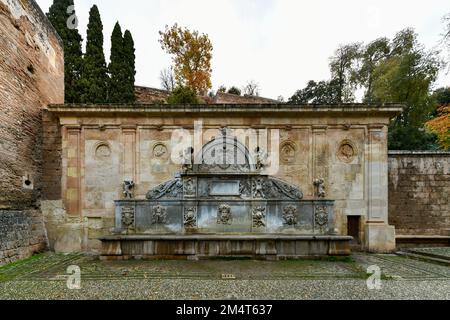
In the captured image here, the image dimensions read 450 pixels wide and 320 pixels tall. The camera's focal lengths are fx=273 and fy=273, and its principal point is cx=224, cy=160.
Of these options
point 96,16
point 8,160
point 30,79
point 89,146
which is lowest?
point 8,160

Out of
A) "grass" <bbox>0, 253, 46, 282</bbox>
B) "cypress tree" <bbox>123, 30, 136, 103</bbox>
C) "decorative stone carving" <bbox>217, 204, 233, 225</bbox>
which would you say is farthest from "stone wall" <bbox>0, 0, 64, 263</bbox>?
"cypress tree" <bbox>123, 30, 136, 103</bbox>

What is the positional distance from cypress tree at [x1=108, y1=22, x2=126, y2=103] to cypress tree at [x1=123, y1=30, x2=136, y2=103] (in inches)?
10.6

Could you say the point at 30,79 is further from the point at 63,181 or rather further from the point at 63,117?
the point at 63,181

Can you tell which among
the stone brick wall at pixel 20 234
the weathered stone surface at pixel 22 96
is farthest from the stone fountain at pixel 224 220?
the weathered stone surface at pixel 22 96

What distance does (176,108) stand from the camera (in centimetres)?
923

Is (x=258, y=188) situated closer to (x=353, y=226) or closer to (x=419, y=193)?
(x=353, y=226)

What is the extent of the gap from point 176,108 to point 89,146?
10.6 feet

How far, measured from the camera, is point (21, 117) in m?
8.21

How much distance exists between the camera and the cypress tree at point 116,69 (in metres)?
18.2

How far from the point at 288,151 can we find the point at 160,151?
4.39 meters

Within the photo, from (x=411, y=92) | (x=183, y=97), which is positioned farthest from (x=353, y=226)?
A: (x=411, y=92)

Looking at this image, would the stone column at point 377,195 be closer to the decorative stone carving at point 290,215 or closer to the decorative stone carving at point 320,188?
the decorative stone carving at point 320,188
